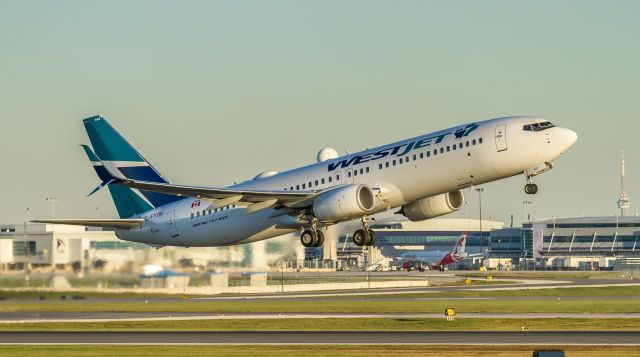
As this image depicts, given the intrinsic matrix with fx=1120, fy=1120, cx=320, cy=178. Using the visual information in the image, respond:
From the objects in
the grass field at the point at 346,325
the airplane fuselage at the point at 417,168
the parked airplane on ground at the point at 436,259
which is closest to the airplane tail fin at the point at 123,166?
the airplane fuselage at the point at 417,168

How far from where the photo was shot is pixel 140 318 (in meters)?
72.1

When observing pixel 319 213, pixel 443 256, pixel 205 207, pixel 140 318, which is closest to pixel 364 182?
pixel 319 213

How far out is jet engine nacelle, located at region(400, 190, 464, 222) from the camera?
66.3m

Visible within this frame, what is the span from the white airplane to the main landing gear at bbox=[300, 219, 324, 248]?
0.06m

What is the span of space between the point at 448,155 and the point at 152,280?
28.4 metres

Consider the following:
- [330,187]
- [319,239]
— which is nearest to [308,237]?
[319,239]

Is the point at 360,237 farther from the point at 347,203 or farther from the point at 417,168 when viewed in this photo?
the point at 417,168

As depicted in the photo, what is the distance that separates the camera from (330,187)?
63.9 m

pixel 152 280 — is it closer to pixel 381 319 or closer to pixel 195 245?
pixel 195 245

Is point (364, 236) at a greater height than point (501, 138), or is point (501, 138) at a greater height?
point (501, 138)

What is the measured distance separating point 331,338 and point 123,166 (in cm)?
2600

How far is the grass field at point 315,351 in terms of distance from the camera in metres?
48.6

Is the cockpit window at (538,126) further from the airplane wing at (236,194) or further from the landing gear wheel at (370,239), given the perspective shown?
the airplane wing at (236,194)

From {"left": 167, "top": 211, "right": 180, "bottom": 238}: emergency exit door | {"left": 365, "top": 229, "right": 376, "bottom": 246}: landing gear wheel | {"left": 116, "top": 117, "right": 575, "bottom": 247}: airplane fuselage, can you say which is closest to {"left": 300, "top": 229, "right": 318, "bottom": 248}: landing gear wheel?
{"left": 116, "top": 117, "right": 575, "bottom": 247}: airplane fuselage
